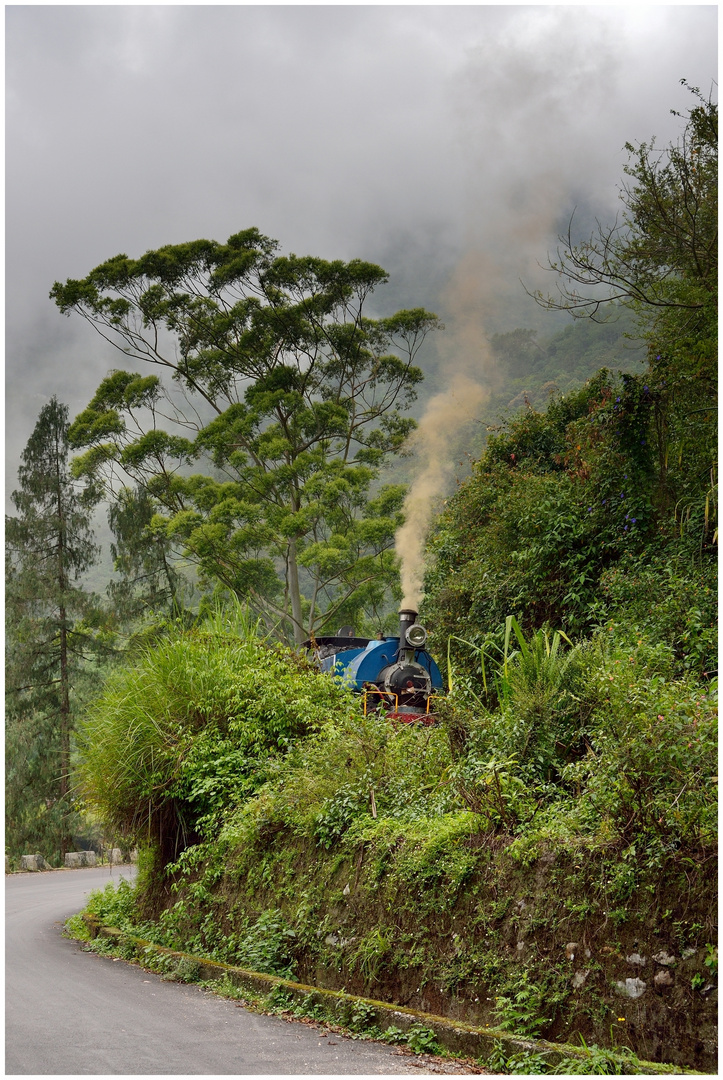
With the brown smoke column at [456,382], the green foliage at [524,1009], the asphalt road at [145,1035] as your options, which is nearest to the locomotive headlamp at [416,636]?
the asphalt road at [145,1035]

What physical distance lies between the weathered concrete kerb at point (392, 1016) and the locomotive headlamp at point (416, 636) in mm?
6662

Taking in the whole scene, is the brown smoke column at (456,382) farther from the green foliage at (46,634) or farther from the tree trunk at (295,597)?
the green foliage at (46,634)

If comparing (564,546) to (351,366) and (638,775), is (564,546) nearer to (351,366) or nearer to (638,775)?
(638,775)

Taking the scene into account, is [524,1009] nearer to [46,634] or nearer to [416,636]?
[416,636]

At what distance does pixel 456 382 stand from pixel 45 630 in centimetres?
2131

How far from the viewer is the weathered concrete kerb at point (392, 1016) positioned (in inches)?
179

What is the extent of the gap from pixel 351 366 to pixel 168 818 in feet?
73.7

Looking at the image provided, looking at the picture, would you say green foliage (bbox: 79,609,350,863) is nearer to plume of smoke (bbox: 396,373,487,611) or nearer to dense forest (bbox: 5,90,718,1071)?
dense forest (bbox: 5,90,718,1071)

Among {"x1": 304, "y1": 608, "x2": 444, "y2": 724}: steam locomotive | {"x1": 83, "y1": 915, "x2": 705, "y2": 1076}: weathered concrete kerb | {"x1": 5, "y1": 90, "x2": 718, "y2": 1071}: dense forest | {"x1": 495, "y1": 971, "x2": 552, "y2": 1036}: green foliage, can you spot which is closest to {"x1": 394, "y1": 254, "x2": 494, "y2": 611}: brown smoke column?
{"x1": 304, "y1": 608, "x2": 444, "y2": 724}: steam locomotive

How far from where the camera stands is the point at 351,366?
3022cm

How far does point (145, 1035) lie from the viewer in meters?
5.88

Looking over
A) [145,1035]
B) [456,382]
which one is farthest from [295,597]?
[145,1035]

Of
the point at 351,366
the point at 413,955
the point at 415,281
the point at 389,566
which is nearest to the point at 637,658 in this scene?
the point at 413,955

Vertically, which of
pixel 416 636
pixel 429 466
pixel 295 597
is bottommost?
pixel 416 636
